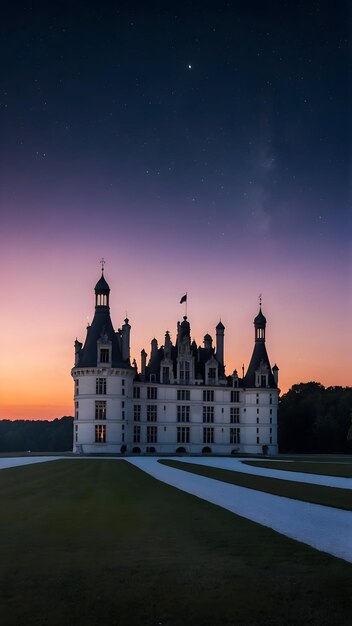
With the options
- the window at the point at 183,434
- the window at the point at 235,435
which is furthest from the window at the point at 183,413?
the window at the point at 235,435

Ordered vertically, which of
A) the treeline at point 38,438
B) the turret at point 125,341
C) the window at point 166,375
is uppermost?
the turret at point 125,341

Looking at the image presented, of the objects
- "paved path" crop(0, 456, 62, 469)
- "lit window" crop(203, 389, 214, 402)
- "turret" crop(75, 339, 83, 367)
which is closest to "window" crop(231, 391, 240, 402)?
"lit window" crop(203, 389, 214, 402)

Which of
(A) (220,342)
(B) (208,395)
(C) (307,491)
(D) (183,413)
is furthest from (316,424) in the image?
(C) (307,491)

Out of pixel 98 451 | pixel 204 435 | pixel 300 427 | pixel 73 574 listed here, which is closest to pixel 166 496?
pixel 73 574

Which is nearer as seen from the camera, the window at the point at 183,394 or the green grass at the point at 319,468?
the green grass at the point at 319,468

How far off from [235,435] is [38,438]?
5110 centimetres

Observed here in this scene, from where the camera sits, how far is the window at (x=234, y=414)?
10107cm

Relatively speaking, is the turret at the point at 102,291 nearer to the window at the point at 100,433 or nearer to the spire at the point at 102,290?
the spire at the point at 102,290

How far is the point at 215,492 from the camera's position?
77.6 feet

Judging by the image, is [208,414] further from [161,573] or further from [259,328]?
[161,573]

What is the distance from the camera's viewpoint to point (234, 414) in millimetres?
101375

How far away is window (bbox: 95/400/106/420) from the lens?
88.2 meters

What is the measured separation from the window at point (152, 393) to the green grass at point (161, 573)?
80269 mm

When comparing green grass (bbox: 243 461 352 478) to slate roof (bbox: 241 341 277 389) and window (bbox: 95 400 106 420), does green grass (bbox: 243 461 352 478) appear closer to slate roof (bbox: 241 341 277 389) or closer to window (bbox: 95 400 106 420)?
window (bbox: 95 400 106 420)
